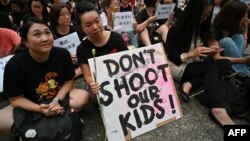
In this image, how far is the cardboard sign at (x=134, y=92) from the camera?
8.24ft

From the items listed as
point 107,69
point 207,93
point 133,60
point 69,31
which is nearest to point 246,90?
point 207,93

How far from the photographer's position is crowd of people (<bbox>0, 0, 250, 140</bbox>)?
2508mm

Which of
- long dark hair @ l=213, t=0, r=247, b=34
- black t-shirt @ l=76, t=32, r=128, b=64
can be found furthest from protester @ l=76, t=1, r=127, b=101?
long dark hair @ l=213, t=0, r=247, b=34

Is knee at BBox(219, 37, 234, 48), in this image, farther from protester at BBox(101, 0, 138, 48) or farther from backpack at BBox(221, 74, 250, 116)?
protester at BBox(101, 0, 138, 48)

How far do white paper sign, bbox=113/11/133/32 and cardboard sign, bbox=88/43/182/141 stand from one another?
4.21 ft

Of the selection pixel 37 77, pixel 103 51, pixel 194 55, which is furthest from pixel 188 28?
pixel 37 77

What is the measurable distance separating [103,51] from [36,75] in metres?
0.67

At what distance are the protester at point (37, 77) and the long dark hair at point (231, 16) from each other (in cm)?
194

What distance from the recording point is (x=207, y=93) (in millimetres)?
3000

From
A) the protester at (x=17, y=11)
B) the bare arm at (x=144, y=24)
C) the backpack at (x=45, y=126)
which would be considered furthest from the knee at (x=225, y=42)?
the protester at (x=17, y=11)

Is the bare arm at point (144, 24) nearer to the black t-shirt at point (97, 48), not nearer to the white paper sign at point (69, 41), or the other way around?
the white paper sign at point (69, 41)

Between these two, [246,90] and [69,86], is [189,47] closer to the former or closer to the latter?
[246,90]

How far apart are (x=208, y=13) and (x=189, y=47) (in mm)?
427

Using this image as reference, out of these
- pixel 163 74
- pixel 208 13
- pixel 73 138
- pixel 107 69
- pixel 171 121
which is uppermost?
pixel 208 13
